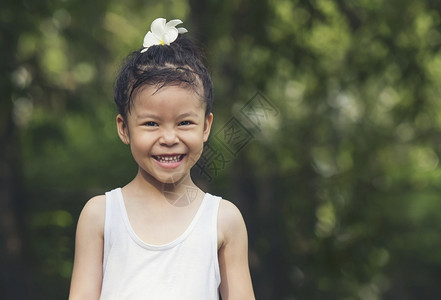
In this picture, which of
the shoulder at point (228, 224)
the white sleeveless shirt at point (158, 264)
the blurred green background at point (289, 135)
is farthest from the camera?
the blurred green background at point (289, 135)

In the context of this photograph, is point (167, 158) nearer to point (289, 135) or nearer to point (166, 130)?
point (166, 130)

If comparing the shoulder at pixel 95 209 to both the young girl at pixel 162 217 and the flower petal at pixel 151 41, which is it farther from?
the flower petal at pixel 151 41

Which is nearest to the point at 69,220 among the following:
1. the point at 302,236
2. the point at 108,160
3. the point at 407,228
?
the point at 108,160

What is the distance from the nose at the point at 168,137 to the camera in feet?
8.45

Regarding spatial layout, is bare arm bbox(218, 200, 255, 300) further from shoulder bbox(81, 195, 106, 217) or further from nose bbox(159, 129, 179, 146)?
shoulder bbox(81, 195, 106, 217)

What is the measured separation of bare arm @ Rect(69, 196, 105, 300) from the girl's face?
244 mm

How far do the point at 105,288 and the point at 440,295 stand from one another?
7.55 m

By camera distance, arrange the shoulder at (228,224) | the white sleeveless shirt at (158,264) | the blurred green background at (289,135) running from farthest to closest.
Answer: the blurred green background at (289,135), the shoulder at (228,224), the white sleeveless shirt at (158,264)

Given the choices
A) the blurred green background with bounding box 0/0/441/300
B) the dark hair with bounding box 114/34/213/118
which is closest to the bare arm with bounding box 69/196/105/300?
the dark hair with bounding box 114/34/213/118

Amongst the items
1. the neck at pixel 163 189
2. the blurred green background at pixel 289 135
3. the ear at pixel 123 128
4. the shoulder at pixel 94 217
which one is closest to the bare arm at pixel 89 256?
the shoulder at pixel 94 217

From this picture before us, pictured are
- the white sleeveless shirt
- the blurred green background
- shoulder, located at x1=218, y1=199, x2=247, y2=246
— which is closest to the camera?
the white sleeveless shirt

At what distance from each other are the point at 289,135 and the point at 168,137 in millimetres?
5614

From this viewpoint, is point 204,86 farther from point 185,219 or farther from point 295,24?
point 295,24

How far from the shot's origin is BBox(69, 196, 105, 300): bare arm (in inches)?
101
